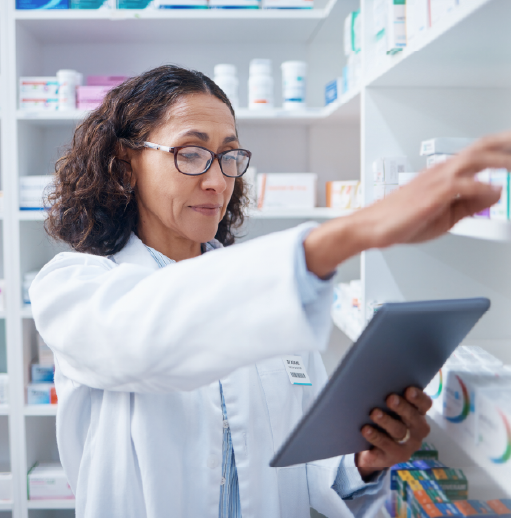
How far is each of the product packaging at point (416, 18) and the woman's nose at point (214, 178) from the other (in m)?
0.49

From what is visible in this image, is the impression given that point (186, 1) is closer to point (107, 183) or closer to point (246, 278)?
point (107, 183)

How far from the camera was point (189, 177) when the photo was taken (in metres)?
1.07

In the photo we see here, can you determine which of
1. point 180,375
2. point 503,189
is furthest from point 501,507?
point 180,375

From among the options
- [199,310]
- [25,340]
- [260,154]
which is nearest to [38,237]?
[25,340]

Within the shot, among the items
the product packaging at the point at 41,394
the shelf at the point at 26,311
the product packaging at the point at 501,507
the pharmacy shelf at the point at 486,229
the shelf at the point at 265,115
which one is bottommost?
the product packaging at the point at 41,394

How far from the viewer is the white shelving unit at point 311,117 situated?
1.25 m

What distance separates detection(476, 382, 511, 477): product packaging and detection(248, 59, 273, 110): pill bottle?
1700 millimetres

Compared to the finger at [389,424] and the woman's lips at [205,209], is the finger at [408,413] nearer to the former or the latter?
the finger at [389,424]

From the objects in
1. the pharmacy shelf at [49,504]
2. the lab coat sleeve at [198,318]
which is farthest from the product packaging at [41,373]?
the lab coat sleeve at [198,318]

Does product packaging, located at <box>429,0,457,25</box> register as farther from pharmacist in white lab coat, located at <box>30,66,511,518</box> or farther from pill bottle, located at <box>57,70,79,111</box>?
pill bottle, located at <box>57,70,79,111</box>

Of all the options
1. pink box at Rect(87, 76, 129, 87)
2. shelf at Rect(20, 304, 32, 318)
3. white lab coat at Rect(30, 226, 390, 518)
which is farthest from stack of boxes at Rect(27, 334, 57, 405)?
white lab coat at Rect(30, 226, 390, 518)

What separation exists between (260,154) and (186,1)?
2.54ft

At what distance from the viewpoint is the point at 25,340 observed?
2311mm

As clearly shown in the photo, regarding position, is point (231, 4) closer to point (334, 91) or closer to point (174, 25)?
point (174, 25)
